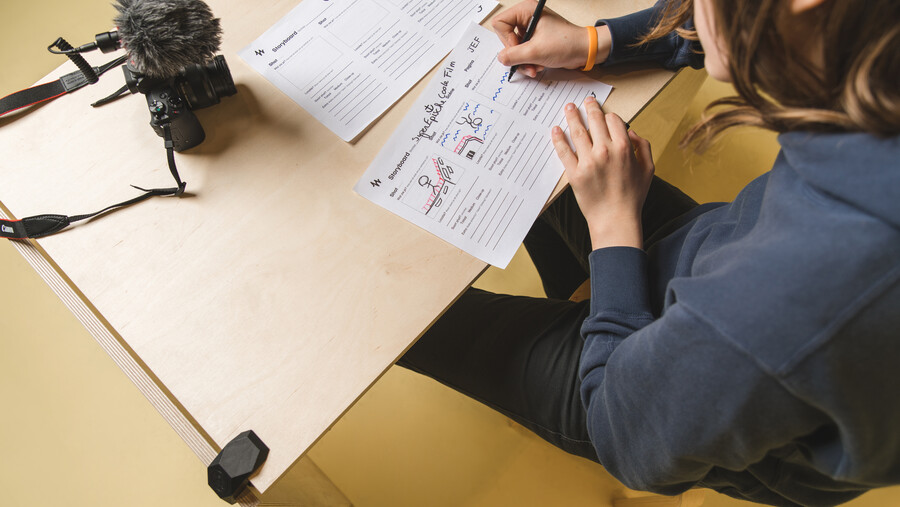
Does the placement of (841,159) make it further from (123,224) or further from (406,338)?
(123,224)

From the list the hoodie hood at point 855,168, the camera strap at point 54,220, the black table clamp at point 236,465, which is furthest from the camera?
the camera strap at point 54,220

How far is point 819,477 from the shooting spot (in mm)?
525

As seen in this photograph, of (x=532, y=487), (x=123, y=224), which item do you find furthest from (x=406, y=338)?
(x=532, y=487)

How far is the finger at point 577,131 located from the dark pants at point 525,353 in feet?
0.72

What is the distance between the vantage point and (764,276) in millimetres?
392

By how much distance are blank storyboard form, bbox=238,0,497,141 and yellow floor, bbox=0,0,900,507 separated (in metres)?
0.69

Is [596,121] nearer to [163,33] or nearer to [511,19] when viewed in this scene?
[511,19]

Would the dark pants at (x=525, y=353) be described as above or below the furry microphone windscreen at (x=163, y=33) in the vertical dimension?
below

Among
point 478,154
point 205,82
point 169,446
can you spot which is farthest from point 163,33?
point 169,446

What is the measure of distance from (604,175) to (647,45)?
0.22 m

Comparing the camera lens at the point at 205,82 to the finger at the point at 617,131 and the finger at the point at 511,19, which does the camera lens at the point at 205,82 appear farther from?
the finger at the point at 617,131

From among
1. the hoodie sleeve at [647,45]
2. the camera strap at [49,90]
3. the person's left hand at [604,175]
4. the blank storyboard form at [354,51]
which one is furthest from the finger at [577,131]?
the camera strap at [49,90]

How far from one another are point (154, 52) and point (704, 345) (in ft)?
2.15

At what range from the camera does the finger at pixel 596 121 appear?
2.23ft
